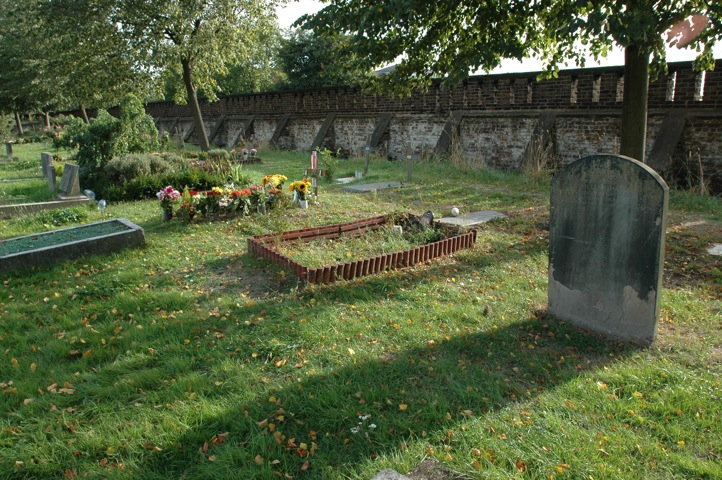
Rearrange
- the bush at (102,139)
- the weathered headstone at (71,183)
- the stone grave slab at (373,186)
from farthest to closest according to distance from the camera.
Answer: the bush at (102,139) < the stone grave slab at (373,186) < the weathered headstone at (71,183)

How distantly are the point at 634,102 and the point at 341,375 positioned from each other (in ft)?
19.7

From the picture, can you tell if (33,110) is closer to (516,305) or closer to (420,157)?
(420,157)

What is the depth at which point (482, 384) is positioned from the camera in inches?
146

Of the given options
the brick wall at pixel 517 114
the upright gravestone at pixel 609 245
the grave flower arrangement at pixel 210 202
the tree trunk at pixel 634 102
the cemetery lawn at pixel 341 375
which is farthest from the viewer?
the brick wall at pixel 517 114

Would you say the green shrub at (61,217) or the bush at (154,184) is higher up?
the bush at (154,184)

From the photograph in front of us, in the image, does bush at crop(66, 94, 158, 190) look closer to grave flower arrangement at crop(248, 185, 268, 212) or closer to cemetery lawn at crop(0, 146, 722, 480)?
grave flower arrangement at crop(248, 185, 268, 212)

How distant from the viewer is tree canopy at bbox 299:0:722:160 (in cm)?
575

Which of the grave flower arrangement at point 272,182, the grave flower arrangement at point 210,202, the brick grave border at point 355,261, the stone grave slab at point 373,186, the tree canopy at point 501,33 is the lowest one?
the brick grave border at point 355,261

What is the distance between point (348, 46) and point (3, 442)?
6313 mm

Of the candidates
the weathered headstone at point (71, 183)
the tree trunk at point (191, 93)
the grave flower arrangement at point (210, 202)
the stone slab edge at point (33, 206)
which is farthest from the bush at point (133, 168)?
the tree trunk at point (191, 93)

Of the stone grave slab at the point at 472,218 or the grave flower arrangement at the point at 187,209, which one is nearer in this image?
the stone grave slab at the point at 472,218

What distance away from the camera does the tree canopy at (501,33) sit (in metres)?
5.75

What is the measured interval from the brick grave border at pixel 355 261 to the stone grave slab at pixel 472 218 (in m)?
1.24

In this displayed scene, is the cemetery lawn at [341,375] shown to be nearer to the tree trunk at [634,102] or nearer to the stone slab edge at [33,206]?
the tree trunk at [634,102]
